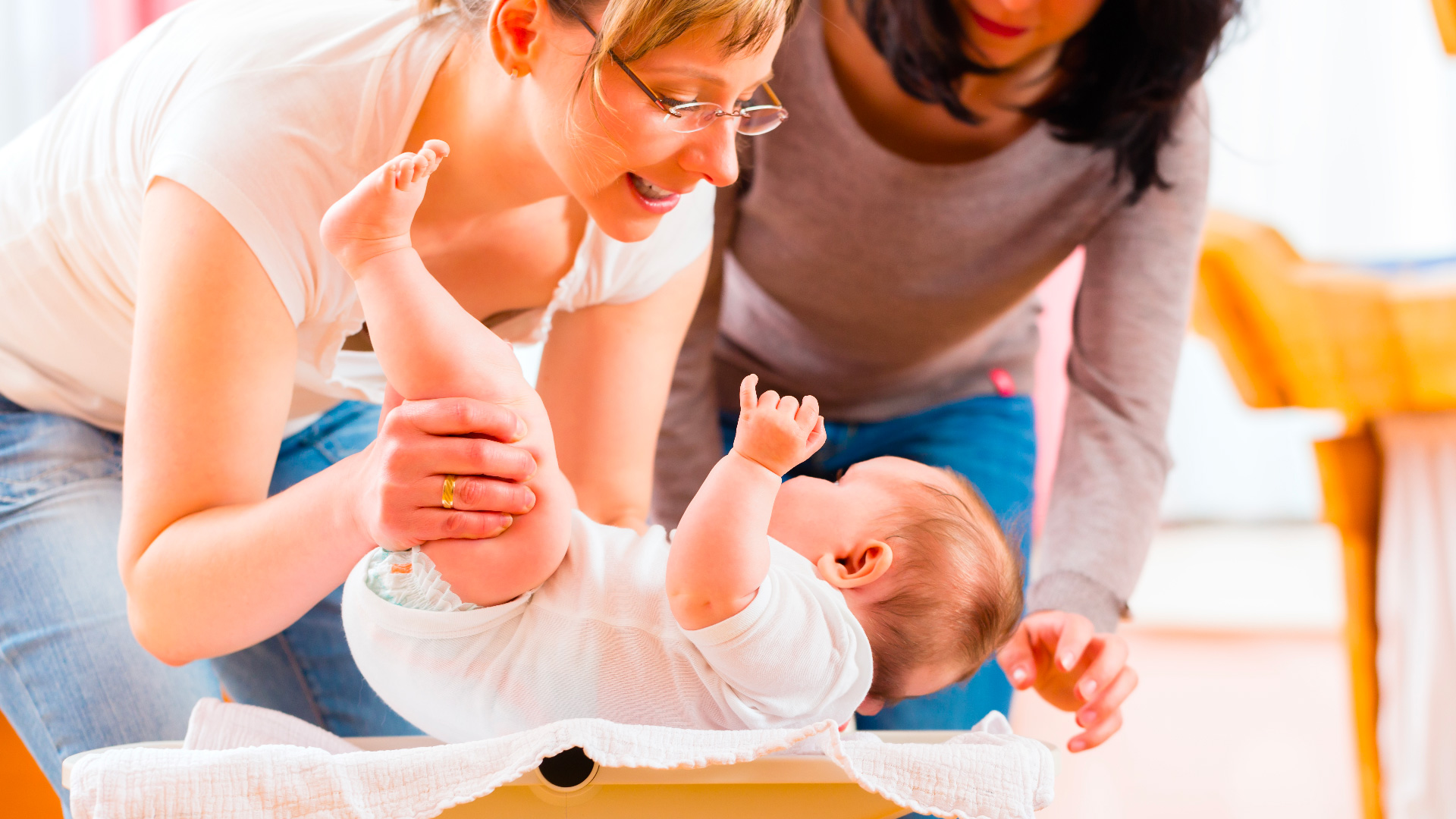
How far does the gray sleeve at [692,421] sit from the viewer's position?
1.18m

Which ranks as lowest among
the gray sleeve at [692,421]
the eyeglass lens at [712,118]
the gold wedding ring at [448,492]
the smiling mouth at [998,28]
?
the gray sleeve at [692,421]

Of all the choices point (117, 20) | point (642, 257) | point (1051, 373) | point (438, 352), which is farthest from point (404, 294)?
point (117, 20)

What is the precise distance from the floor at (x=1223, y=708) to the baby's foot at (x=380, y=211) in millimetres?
701

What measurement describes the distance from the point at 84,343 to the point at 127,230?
147 mm

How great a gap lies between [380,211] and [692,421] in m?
0.66

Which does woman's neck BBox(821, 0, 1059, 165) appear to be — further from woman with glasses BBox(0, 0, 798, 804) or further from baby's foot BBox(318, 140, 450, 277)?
baby's foot BBox(318, 140, 450, 277)

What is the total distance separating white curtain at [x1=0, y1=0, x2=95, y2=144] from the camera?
88.6 inches

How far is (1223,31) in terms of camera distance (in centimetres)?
104

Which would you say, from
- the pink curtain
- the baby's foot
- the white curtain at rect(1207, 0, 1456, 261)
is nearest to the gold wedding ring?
the baby's foot

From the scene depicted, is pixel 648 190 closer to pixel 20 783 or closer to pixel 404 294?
pixel 404 294

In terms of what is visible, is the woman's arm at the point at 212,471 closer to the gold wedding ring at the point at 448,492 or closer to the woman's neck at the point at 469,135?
the gold wedding ring at the point at 448,492

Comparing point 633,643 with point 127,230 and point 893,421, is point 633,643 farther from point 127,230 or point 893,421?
point 893,421

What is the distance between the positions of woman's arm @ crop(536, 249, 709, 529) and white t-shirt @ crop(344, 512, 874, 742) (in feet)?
0.76

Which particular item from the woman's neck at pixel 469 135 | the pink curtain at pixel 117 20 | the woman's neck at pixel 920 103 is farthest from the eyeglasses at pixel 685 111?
the pink curtain at pixel 117 20
